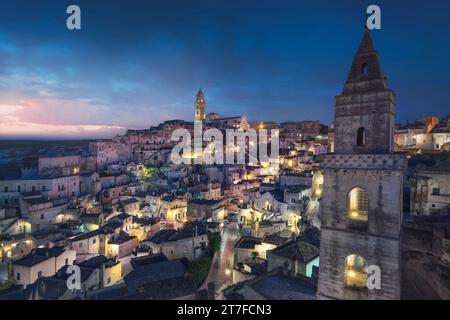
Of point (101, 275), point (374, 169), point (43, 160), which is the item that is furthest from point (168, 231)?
point (43, 160)

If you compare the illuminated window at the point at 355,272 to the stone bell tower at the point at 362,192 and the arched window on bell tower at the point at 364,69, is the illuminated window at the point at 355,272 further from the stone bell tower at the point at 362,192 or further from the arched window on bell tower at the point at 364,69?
the arched window on bell tower at the point at 364,69

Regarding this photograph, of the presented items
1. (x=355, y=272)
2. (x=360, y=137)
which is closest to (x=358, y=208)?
(x=355, y=272)

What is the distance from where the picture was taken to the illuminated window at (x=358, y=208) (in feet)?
43.1

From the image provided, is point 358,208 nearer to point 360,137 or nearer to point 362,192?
point 362,192

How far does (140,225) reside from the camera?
130 feet

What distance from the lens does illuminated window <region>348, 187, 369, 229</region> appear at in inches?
518

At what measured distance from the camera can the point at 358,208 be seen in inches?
538

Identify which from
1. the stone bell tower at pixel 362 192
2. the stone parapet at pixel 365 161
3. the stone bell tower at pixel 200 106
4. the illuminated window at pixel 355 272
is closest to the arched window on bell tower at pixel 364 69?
the stone bell tower at pixel 362 192

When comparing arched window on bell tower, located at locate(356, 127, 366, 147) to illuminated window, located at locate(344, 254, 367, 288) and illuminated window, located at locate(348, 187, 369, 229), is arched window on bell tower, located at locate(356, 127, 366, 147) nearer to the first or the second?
illuminated window, located at locate(348, 187, 369, 229)

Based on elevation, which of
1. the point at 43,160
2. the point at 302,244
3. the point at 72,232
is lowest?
the point at 72,232

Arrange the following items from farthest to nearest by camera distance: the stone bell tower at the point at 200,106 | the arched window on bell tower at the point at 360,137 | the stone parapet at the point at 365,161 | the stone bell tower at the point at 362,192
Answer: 1. the stone bell tower at the point at 200,106
2. the arched window on bell tower at the point at 360,137
3. the stone bell tower at the point at 362,192
4. the stone parapet at the point at 365,161
